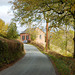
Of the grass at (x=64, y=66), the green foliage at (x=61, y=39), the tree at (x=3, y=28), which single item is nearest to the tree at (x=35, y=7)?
the grass at (x=64, y=66)

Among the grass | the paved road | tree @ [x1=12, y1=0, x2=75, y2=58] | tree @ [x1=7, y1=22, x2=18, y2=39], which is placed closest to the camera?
the paved road

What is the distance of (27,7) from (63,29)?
62.0 feet

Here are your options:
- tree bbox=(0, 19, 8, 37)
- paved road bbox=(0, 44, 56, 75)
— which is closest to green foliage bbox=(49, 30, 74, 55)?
tree bbox=(0, 19, 8, 37)

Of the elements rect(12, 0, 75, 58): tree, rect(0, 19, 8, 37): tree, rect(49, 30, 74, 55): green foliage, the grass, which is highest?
rect(12, 0, 75, 58): tree

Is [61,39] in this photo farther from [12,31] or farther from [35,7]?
[35,7]

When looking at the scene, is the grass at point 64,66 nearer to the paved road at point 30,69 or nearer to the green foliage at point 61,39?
the paved road at point 30,69

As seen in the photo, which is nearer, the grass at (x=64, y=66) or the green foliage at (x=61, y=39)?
the grass at (x=64, y=66)

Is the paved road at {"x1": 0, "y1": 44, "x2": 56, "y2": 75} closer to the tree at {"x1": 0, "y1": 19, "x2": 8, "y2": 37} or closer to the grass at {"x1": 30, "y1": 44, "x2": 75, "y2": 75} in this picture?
the grass at {"x1": 30, "y1": 44, "x2": 75, "y2": 75}

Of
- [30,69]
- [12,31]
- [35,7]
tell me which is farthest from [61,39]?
[30,69]

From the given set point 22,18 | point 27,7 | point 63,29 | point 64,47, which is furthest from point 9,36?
point 64,47

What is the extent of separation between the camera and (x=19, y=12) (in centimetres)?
1653

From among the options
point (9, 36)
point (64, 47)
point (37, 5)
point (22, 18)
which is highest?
point (37, 5)

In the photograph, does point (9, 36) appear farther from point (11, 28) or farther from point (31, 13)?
point (31, 13)

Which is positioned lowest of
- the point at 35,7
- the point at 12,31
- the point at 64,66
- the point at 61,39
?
the point at 64,66
